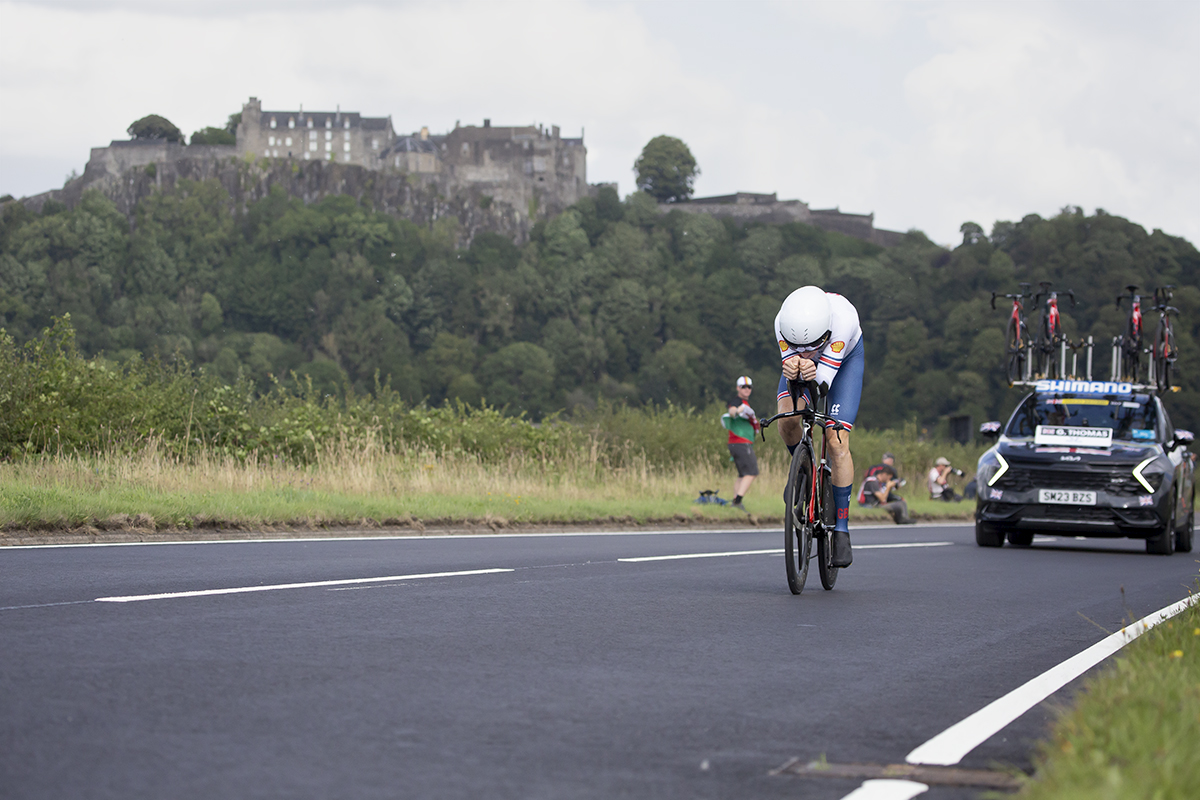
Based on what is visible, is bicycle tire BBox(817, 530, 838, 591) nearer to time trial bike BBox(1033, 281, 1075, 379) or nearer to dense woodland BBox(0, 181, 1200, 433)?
time trial bike BBox(1033, 281, 1075, 379)

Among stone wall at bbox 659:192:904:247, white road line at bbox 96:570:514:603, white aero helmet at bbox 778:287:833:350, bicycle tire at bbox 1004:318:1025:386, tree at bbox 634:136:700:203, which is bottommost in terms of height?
white road line at bbox 96:570:514:603

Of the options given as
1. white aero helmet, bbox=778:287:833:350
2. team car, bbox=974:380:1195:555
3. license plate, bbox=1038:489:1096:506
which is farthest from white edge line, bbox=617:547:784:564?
license plate, bbox=1038:489:1096:506

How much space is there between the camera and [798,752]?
14.3ft

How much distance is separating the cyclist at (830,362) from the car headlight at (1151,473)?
7729 millimetres

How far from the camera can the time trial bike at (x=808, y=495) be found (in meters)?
8.55

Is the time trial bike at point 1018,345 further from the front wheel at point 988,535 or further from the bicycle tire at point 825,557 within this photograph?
the bicycle tire at point 825,557

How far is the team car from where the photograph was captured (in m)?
15.6

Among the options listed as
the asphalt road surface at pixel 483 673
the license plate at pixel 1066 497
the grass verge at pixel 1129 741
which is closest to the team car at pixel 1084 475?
the license plate at pixel 1066 497

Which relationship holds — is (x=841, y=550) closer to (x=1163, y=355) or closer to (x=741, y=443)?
Result: (x=741, y=443)

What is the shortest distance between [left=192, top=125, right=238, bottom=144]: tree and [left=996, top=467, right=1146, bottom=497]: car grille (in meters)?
182

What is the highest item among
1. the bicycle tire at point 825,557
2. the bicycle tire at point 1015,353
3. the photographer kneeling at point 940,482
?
the bicycle tire at point 1015,353

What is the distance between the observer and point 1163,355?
28.1 meters

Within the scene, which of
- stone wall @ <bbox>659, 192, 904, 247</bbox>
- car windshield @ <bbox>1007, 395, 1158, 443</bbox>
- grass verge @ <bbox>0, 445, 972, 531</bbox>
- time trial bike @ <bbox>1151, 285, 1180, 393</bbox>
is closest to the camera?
grass verge @ <bbox>0, 445, 972, 531</bbox>

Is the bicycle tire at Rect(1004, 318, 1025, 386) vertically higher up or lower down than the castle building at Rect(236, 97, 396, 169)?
lower down
